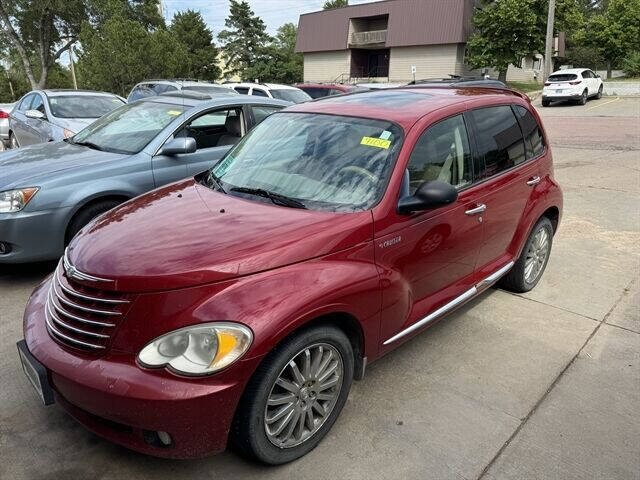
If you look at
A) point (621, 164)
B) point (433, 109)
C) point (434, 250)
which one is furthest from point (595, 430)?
point (621, 164)

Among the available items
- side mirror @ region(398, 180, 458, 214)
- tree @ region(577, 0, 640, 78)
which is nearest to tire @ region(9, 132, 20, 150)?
side mirror @ region(398, 180, 458, 214)

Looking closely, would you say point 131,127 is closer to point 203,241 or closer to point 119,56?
point 203,241

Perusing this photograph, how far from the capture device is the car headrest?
5914 millimetres

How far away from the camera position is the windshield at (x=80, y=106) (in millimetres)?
8836

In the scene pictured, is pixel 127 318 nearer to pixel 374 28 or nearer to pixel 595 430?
pixel 595 430

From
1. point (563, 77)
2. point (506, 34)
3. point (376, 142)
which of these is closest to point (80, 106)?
point (376, 142)

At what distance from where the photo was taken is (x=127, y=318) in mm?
2252

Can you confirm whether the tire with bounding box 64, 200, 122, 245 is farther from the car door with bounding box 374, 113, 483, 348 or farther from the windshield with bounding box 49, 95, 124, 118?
the windshield with bounding box 49, 95, 124, 118

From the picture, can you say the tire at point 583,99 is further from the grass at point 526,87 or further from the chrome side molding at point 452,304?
the chrome side molding at point 452,304

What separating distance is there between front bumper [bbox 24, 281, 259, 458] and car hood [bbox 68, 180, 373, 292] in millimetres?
364

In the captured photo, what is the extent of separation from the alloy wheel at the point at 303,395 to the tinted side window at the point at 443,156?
3.57 feet

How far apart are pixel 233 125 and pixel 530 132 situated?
3196 millimetres

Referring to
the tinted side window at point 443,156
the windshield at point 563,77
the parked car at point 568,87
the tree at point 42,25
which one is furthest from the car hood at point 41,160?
the tree at point 42,25

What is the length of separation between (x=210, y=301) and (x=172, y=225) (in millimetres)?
667
